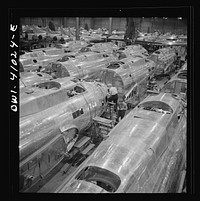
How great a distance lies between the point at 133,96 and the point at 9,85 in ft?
27.5

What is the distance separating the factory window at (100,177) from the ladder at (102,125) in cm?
280

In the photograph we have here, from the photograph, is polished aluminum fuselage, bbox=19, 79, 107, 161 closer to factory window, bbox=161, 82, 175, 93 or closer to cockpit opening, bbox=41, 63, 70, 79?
cockpit opening, bbox=41, 63, 70, 79

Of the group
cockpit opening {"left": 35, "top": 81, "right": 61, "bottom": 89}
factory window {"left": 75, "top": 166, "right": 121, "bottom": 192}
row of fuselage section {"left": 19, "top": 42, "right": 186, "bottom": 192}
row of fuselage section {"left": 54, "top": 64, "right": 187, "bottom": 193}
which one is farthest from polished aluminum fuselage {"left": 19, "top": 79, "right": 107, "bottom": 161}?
factory window {"left": 75, "top": 166, "right": 121, "bottom": 192}

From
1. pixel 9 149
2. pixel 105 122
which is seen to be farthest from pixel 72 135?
pixel 9 149

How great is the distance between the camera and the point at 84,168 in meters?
4.81

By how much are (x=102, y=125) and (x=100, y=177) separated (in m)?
3.13

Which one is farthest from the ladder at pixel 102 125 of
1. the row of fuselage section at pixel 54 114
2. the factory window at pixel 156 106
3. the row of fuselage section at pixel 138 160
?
the factory window at pixel 156 106

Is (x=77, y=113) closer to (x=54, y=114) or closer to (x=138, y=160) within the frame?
(x=54, y=114)

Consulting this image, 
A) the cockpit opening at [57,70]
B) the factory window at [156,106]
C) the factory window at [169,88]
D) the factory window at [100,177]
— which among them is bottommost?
the factory window at [100,177]

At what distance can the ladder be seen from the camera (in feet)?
25.1

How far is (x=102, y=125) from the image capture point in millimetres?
7855

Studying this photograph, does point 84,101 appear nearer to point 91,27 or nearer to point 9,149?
point 9,149

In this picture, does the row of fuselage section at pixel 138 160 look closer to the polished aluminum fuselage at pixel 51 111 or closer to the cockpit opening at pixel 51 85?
the polished aluminum fuselage at pixel 51 111

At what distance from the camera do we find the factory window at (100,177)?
15.3 ft
